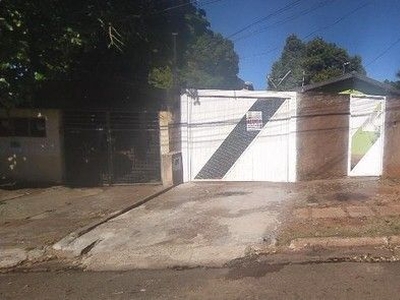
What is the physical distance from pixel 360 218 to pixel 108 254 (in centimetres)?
393

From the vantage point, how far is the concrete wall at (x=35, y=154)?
11.6 metres

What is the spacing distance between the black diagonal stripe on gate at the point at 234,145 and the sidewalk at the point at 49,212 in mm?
1465

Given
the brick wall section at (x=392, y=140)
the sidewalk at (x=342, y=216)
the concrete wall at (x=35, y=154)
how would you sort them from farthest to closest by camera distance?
1. the concrete wall at (x=35, y=154)
2. the brick wall section at (x=392, y=140)
3. the sidewalk at (x=342, y=216)

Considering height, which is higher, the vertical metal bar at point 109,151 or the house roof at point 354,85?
the house roof at point 354,85

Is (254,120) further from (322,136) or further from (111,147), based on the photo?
(111,147)

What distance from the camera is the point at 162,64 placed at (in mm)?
14398

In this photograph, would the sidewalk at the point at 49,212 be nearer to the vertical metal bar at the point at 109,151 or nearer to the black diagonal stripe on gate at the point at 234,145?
the vertical metal bar at the point at 109,151

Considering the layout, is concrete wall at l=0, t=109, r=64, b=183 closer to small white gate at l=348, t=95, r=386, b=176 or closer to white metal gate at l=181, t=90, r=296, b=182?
white metal gate at l=181, t=90, r=296, b=182

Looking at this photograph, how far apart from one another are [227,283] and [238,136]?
6694mm

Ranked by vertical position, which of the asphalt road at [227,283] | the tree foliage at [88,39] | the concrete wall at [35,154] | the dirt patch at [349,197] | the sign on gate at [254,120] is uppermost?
the tree foliage at [88,39]

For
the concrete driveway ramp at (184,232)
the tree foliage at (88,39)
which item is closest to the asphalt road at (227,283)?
the concrete driveway ramp at (184,232)

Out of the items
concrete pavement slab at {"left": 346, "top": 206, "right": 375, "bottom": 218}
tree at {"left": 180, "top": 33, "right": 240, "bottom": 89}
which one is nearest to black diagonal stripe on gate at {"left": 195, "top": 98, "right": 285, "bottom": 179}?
concrete pavement slab at {"left": 346, "top": 206, "right": 375, "bottom": 218}

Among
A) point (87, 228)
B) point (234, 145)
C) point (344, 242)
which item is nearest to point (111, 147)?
point (234, 145)

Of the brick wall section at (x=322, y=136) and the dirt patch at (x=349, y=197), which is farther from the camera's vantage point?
the brick wall section at (x=322, y=136)
